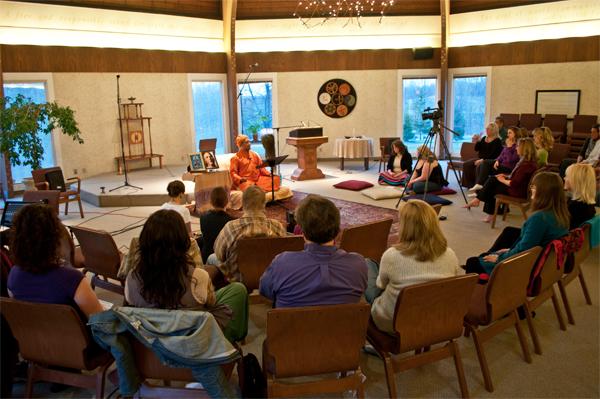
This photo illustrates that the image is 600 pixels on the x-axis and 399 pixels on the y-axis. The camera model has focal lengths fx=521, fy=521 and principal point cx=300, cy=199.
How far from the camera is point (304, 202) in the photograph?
274 cm

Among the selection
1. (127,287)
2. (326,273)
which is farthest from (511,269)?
(127,287)

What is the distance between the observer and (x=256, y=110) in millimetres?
12227

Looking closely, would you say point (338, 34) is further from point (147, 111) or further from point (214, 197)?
point (214, 197)

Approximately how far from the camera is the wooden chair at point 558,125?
9.87 m

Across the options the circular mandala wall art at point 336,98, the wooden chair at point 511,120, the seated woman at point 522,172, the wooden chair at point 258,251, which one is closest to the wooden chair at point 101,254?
the wooden chair at point 258,251

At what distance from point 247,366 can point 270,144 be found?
15.7 ft

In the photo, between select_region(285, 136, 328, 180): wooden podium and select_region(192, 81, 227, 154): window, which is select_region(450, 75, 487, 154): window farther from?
select_region(192, 81, 227, 154): window

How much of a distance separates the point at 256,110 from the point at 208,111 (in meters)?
1.12

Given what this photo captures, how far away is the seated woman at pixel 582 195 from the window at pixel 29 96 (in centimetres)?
846

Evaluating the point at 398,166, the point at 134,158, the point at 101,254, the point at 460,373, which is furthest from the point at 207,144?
the point at 460,373

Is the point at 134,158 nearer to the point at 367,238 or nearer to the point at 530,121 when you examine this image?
the point at 367,238

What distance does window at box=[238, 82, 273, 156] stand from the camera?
12070 mm

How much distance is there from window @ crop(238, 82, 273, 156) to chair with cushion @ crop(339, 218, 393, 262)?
8.34 m

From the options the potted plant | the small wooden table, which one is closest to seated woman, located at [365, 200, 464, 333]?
the potted plant
